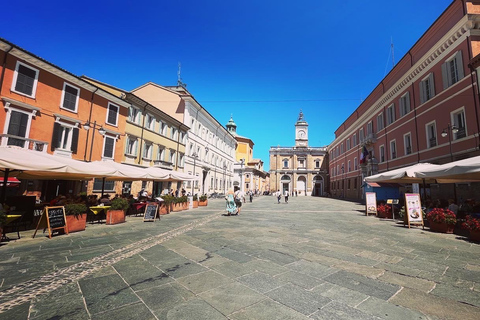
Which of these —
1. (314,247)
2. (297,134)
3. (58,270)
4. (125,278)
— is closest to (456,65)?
(314,247)

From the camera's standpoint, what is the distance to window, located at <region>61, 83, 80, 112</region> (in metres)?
14.6

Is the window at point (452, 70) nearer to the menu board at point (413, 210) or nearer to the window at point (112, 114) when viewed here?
the menu board at point (413, 210)

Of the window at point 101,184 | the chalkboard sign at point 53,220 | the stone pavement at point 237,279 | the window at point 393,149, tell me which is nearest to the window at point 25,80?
the window at point 101,184

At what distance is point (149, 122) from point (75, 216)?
15.5 metres

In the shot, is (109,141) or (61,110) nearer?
(61,110)

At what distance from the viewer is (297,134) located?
201 ft

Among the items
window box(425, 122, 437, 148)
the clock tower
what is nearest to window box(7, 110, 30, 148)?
window box(425, 122, 437, 148)

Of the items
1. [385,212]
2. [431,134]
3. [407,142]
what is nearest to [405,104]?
[407,142]

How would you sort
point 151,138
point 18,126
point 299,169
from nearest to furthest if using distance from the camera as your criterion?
point 18,126, point 151,138, point 299,169

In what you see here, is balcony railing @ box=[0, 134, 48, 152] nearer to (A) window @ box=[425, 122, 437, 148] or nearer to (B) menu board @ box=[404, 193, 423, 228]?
(B) menu board @ box=[404, 193, 423, 228]

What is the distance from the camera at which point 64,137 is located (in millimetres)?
14781

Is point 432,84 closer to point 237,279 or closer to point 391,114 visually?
point 391,114

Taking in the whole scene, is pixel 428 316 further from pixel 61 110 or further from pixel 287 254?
pixel 61 110

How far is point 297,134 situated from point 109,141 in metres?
51.5
